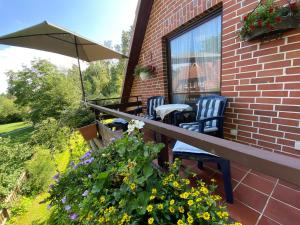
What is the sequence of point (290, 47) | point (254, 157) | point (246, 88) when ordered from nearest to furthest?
point (254, 157)
point (290, 47)
point (246, 88)

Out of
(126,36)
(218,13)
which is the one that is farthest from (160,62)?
(126,36)

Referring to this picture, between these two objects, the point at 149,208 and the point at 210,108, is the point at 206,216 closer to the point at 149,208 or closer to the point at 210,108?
the point at 149,208

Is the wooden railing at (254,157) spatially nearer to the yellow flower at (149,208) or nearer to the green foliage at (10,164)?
the yellow flower at (149,208)

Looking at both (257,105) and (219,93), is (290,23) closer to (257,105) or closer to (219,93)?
(257,105)

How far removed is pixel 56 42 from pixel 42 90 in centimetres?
922

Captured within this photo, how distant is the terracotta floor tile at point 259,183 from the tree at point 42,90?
1041cm

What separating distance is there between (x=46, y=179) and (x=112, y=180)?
3568mm

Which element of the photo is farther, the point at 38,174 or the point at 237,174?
the point at 38,174

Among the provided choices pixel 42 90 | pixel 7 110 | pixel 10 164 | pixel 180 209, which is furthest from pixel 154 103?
pixel 7 110

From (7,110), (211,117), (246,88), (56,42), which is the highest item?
(56,42)

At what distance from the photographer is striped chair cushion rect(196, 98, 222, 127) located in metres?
2.17

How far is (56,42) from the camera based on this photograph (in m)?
3.66

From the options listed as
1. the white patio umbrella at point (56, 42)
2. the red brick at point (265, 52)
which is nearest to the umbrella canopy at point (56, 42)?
the white patio umbrella at point (56, 42)

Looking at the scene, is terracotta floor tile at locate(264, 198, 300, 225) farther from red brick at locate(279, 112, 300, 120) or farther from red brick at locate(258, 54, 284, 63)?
red brick at locate(258, 54, 284, 63)
